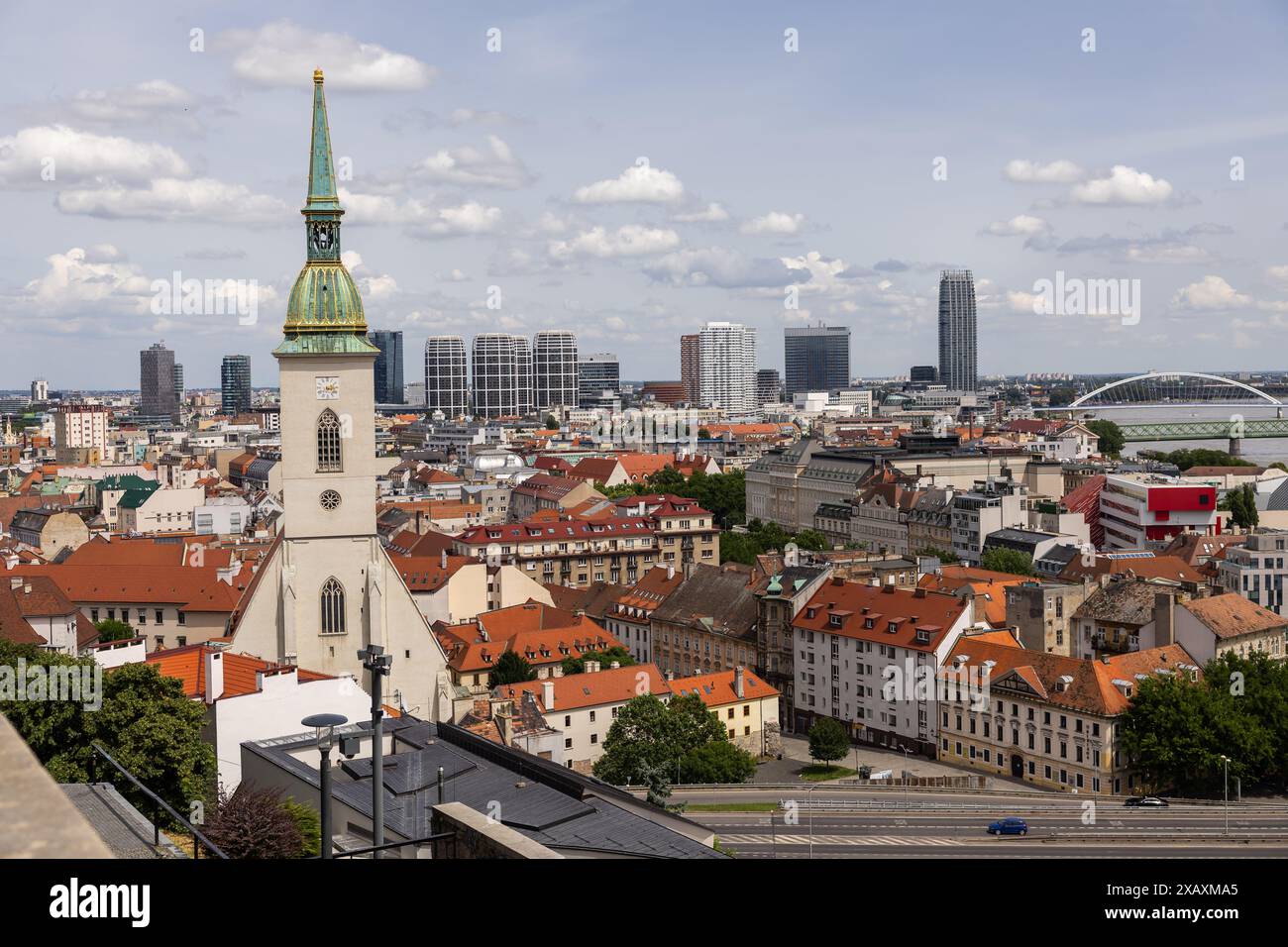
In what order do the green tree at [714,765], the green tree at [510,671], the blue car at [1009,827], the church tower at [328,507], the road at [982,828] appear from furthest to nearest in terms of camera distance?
the green tree at [510,671] < the green tree at [714,765] < the church tower at [328,507] < the blue car at [1009,827] < the road at [982,828]

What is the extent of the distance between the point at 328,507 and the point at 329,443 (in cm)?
151

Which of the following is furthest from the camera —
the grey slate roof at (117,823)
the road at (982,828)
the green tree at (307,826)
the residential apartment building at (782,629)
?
the residential apartment building at (782,629)

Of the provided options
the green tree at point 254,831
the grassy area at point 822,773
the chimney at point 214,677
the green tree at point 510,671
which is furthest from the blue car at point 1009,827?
the green tree at point 254,831

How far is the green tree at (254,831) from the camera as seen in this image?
15.6 m

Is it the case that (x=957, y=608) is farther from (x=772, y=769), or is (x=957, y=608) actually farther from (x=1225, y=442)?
(x=1225, y=442)

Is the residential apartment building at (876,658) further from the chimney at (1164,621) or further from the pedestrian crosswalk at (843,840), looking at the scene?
the pedestrian crosswalk at (843,840)

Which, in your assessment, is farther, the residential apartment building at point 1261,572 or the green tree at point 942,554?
the green tree at point 942,554

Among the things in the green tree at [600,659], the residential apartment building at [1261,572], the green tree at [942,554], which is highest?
the residential apartment building at [1261,572]

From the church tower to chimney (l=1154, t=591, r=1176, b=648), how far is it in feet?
79.4

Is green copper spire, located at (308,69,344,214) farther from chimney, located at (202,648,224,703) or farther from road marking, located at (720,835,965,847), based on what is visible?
road marking, located at (720,835,965,847)

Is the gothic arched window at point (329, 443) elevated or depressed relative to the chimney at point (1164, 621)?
elevated

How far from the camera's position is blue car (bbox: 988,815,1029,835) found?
32781 mm

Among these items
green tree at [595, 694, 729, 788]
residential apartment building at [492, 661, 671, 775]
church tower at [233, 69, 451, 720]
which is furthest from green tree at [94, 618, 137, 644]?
green tree at [595, 694, 729, 788]

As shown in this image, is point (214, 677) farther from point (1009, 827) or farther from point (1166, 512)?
point (1166, 512)
